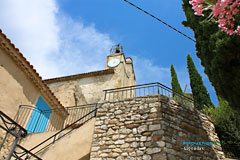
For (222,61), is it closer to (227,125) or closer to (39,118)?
(227,125)

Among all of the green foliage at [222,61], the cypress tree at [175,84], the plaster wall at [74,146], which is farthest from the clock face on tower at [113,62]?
the green foliage at [222,61]

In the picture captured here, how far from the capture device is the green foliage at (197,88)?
12.8 metres

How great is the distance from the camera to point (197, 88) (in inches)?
539

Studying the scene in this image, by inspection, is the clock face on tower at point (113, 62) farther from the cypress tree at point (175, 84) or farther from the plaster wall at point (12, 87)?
the plaster wall at point (12, 87)

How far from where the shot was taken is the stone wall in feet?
18.1

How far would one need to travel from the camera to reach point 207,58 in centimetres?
519

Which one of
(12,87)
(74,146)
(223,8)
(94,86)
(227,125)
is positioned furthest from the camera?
(94,86)

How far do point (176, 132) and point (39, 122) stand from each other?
642cm

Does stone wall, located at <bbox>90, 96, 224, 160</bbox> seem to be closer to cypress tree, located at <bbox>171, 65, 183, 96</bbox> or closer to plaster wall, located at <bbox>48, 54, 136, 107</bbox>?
plaster wall, located at <bbox>48, 54, 136, 107</bbox>

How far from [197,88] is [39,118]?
11605 mm

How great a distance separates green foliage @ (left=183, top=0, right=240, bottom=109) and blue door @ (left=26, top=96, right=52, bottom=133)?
7440 mm

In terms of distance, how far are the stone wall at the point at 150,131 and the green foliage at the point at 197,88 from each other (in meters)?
6.11

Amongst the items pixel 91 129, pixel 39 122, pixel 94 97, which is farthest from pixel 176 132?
pixel 94 97

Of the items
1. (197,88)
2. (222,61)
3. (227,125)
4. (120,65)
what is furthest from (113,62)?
(222,61)
